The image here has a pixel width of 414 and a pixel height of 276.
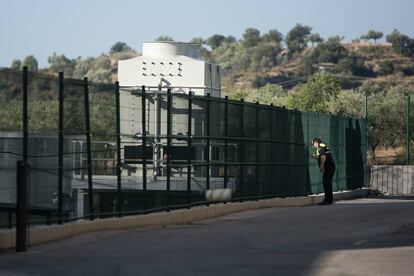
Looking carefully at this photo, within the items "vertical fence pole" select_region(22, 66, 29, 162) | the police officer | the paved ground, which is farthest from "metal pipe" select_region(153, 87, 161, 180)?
the police officer

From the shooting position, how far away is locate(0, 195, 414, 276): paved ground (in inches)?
500

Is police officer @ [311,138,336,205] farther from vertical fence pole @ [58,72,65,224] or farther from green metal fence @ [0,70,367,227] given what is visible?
vertical fence pole @ [58,72,65,224]

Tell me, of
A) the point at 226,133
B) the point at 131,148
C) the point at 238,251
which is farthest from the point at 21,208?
the point at 226,133

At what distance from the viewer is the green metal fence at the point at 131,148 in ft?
52.3

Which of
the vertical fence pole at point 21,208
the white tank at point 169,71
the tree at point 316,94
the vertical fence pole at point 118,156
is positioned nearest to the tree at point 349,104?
the tree at point 316,94

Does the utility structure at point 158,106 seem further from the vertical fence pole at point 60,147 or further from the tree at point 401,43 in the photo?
the tree at point 401,43

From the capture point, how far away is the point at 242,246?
50.1 ft

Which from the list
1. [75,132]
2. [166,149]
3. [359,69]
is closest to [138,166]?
[166,149]

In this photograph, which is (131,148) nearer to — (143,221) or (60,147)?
(143,221)

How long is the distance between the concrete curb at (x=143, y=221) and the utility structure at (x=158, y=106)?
901 millimetres

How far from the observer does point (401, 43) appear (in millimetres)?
178625

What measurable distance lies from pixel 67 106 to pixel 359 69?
14787 centimetres

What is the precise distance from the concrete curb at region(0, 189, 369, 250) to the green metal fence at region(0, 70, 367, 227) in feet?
0.55

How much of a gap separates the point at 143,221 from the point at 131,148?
1.40 meters
